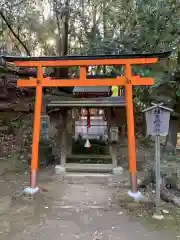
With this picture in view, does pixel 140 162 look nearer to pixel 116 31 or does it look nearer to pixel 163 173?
pixel 163 173

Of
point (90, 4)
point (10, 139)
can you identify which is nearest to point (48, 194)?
point (10, 139)

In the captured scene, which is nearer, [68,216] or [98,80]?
[68,216]

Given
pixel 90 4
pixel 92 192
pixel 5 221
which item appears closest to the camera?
pixel 5 221

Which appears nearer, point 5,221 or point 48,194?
point 5,221

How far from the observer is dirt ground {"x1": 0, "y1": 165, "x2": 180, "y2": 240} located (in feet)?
13.0

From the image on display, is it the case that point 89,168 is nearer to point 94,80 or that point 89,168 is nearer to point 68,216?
point 94,80

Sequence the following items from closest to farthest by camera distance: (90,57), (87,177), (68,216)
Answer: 1. (68,216)
2. (90,57)
3. (87,177)

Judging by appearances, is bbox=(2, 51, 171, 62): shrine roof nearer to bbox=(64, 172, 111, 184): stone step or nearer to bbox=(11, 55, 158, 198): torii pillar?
bbox=(11, 55, 158, 198): torii pillar

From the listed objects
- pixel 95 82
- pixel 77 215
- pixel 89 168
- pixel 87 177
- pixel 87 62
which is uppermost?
pixel 87 62

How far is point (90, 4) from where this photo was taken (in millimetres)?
11727

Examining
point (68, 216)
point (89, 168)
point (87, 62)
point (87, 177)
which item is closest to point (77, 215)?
point (68, 216)

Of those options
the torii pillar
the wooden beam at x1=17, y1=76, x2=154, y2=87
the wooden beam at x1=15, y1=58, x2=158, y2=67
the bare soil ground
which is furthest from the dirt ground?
the wooden beam at x1=15, y1=58, x2=158, y2=67

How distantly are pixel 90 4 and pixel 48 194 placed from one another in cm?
893

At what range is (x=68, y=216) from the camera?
4.58 metres
